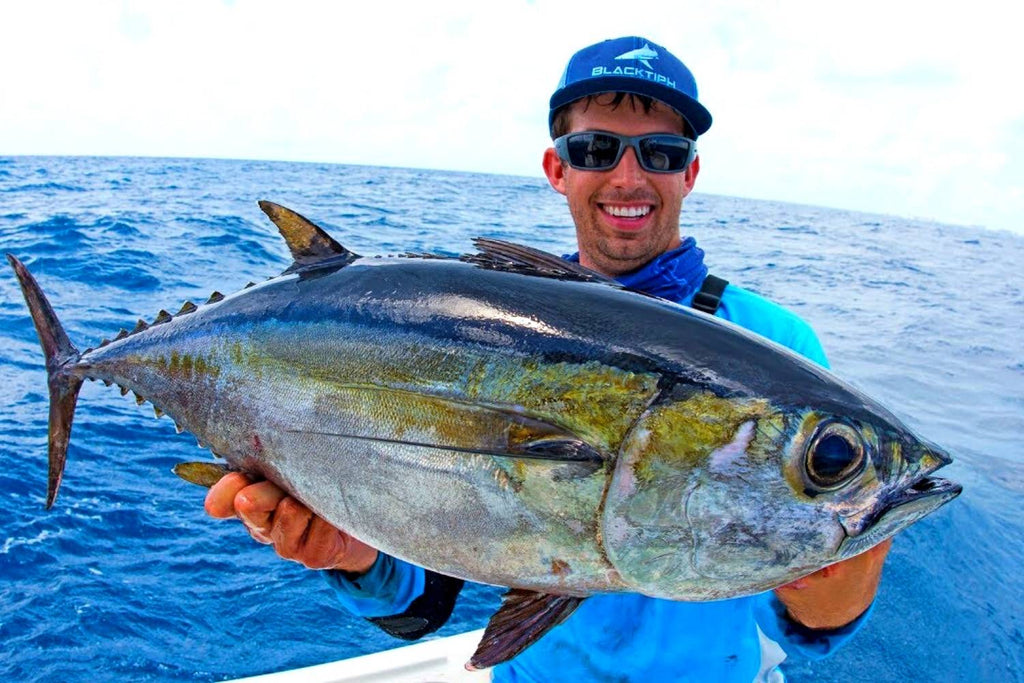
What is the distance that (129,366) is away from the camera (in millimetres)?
2363

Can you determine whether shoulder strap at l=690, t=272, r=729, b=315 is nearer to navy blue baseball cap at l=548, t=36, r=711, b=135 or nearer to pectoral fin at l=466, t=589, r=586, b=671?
navy blue baseball cap at l=548, t=36, r=711, b=135

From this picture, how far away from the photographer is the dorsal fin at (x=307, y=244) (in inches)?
83.1

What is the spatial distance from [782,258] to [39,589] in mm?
23189

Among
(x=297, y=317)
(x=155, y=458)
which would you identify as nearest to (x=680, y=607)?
(x=297, y=317)

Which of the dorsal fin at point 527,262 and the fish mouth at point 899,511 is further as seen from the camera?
the dorsal fin at point 527,262

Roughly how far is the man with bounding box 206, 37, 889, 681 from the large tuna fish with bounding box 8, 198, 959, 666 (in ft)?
1.08

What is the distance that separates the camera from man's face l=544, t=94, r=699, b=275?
8.83 feet

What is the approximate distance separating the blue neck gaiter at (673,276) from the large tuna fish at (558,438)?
0.94m

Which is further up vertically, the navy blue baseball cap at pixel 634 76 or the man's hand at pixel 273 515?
A: the navy blue baseball cap at pixel 634 76

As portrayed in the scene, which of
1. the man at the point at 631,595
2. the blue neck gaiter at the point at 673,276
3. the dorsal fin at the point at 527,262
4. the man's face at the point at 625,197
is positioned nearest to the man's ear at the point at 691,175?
the man at the point at 631,595

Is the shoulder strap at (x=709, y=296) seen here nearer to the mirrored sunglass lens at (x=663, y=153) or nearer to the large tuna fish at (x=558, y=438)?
the mirrored sunglass lens at (x=663, y=153)

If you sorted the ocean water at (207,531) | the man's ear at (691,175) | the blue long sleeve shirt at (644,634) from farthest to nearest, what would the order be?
the ocean water at (207,531) < the man's ear at (691,175) < the blue long sleeve shirt at (644,634)

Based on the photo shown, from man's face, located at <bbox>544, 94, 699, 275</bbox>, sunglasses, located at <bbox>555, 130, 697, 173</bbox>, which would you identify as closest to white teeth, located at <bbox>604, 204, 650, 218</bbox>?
man's face, located at <bbox>544, 94, 699, 275</bbox>

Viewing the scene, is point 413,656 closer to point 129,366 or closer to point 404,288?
point 129,366
